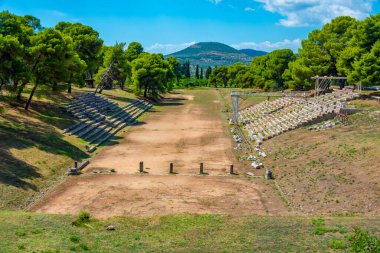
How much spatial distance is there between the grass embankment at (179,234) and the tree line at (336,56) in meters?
35.0

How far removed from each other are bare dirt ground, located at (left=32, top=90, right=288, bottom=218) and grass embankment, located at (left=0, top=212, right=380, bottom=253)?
2.74 m

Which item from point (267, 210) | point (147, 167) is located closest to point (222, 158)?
point (147, 167)

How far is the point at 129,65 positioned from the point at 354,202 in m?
59.6

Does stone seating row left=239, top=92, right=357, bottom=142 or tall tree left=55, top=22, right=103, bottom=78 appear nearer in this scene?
stone seating row left=239, top=92, right=357, bottom=142

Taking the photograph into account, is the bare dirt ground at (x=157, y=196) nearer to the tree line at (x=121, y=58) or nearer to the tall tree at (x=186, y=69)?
the tree line at (x=121, y=58)

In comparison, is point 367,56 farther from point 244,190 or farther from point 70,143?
point 70,143

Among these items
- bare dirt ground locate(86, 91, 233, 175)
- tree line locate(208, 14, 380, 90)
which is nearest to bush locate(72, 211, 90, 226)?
bare dirt ground locate(86, 91, 233, 175)

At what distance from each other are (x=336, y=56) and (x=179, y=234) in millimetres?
50265

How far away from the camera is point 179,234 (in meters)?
15.6

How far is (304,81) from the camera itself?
2399 inches

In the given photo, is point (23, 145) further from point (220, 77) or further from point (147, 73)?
point (220, 77)

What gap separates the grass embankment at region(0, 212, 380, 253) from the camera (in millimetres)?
13547

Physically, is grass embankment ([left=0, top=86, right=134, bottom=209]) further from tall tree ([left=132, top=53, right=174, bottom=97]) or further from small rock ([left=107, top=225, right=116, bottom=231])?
tall tree ([left=132, top=53, right=174, bottom=97])

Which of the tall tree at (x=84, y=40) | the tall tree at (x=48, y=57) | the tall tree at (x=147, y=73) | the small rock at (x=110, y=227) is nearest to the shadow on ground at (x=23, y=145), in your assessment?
the tall tree at (x=48, y=57)
